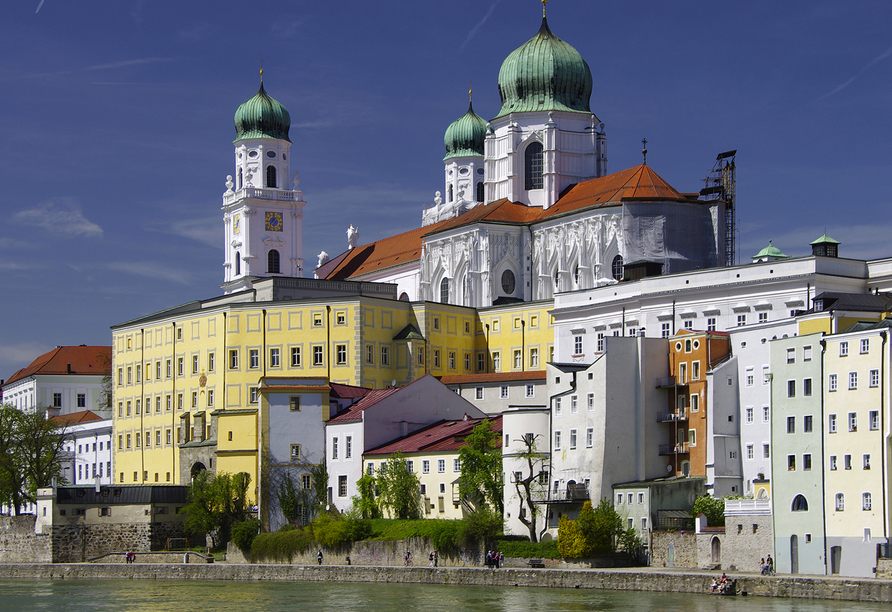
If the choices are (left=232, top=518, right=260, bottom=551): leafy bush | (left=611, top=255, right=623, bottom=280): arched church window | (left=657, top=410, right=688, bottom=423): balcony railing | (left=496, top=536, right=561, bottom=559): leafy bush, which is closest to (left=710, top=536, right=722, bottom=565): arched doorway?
(left=496, top=536, right=561, bottom=559): leafy bush

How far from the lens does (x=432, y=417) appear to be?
3324 inches

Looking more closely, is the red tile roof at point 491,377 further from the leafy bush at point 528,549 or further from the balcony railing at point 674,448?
the leafy bush at point 528,549

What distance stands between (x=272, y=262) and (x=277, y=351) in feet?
155

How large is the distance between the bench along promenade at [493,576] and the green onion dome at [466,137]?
235 ft

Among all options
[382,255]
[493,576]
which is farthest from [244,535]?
[382,255]

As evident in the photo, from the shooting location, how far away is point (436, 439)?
79.4m

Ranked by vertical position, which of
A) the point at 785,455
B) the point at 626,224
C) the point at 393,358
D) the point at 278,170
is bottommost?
the point at 785,455

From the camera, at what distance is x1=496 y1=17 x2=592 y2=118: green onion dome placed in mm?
115688

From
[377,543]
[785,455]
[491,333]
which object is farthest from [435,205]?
[785,455]

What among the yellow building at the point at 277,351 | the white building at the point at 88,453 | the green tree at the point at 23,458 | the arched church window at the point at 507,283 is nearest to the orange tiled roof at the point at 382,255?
the arched church window at the point at 507,283

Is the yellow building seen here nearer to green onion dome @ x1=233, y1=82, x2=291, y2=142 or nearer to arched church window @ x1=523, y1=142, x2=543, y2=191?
arched church window @ x1=523, y1=142, x2=543, y2=191

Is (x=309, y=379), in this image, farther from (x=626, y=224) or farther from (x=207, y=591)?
(x=626, y=224)

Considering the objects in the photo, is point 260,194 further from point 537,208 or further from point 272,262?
point 537,208

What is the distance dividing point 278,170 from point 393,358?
50025 millimetres
